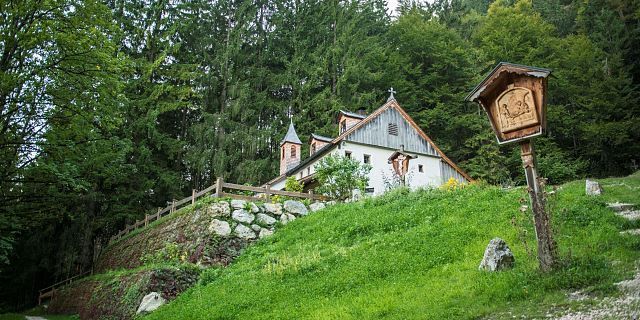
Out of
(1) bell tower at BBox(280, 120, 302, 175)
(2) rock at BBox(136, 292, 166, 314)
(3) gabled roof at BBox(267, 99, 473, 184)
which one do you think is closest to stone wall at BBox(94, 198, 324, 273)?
(2) rock at BBox(136, 292, 166, 314)

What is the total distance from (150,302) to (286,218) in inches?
288

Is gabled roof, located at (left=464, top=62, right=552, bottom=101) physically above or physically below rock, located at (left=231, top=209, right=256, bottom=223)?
above

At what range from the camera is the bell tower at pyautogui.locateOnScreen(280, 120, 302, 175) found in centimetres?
3302

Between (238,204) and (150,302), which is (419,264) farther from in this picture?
(238,204)

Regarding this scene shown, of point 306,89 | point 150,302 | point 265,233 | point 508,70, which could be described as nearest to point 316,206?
point 265,233

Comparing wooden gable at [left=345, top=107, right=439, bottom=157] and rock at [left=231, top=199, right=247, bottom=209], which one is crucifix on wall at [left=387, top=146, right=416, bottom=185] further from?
rock at [left=231, top=199, right=247, bottom=209]

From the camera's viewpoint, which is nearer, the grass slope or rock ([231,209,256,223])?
the grass slope

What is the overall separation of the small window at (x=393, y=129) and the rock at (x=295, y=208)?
12.1 meters

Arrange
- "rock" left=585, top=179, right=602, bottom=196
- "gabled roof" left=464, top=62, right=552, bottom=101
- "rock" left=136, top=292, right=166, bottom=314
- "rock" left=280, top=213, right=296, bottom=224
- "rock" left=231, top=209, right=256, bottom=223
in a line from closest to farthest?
"gabled roof" left=464, top=62, right=552, bottom=101, "rock" left=585, top=179, right=602, bottom=196, "rock" left=136, top=292, right=166, bottom=314, "rock" left=231, top=209, right=256, bottom=223, "rock" left=280, top=213, right=296, bottom=224

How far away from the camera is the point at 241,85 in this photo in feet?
117

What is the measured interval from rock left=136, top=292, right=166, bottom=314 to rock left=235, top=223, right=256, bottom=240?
4.61 metres

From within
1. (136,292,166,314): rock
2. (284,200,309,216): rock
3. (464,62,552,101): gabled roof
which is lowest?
(136,292,166,314): rock

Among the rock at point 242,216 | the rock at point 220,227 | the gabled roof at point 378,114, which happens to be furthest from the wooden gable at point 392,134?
the rock at point 220,227

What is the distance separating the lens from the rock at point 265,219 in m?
19.8
